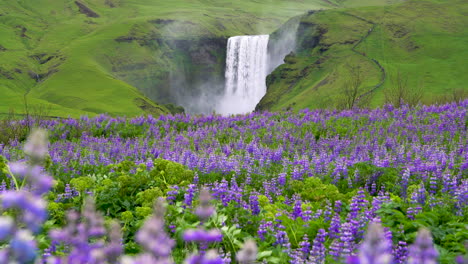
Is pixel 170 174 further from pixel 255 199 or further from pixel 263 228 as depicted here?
pixel 263 228

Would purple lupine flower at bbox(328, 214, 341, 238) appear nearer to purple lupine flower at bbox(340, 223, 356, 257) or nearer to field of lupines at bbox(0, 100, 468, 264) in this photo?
field of lupines at bbox(0, 100, 468, 264)

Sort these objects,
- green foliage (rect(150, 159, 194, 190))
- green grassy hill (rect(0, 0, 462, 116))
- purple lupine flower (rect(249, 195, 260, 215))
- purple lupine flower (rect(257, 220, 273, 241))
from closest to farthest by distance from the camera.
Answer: purple lupine flower (rect(257, 220, 273, 241)), purple lupine flower (rect(249, 195, 260, 215)), green foliage (rect(150, 159, 194, 190)), green grassy hill (rect(0, 0, 462, 116))

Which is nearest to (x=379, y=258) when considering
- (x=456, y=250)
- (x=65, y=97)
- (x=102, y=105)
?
(x=456, y=250)

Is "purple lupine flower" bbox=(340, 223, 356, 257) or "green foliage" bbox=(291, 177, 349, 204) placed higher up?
"purple lupine flower" bbox=(340, 223, 356, 257)

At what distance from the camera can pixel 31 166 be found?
191 centimetres

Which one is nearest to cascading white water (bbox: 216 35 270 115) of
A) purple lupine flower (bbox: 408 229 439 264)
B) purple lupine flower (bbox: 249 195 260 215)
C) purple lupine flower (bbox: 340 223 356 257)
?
purple lupine flower (bbox: 249 195 260 215)

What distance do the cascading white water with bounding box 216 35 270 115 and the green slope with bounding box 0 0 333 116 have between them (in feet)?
53.0

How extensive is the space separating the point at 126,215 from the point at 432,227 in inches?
131

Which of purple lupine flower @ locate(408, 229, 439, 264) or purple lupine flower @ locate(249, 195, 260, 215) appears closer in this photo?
purple lupine flower @ locate(408, 229, 439, 264)

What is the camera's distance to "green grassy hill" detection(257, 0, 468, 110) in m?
46.3

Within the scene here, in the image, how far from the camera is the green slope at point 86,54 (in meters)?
65.4

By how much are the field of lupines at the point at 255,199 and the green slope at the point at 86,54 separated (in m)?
45.0

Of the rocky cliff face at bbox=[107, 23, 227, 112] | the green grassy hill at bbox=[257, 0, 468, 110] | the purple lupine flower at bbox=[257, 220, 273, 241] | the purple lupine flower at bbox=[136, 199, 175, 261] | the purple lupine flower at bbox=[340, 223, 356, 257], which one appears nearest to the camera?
the purple lupine flower at bbox=[136, 199, 175, 261]

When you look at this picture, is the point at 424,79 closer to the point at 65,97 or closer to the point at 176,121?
the point at 176,121
